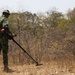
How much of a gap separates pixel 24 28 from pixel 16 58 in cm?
135

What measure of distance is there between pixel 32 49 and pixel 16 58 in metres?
0.67

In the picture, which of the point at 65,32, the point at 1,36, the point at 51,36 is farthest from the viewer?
the point at 65,32

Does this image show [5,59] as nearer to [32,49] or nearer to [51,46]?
[32,49]

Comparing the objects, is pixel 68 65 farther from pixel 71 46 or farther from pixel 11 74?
pixel 71 46

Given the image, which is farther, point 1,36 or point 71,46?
point 71,46

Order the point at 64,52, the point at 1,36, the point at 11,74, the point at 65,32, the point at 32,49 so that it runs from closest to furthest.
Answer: the point at 11,74
the point at 1,36
the point at 32,49
the point at 64,52
the point at 65,32

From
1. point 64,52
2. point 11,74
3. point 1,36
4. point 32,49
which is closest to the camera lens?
point 11,74

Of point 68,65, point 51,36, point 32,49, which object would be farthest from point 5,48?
point 51,36

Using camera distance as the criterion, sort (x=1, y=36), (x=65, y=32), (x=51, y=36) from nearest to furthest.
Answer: (x=1, y=36)
(x=51, y=36)
(x=65, y=32)

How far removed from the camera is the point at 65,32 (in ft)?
44.8

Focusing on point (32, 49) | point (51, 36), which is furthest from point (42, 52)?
point (51, 36)

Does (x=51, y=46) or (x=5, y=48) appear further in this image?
(x=51, y=46)

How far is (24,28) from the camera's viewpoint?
11023 millimetres

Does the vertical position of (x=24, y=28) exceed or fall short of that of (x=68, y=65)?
it exceeds it
